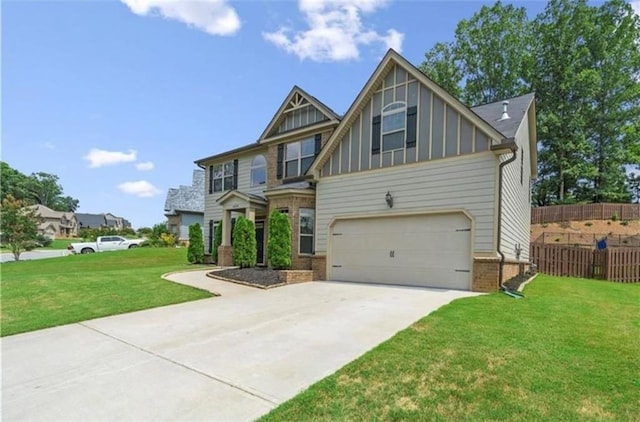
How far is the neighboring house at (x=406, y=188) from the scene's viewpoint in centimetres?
975

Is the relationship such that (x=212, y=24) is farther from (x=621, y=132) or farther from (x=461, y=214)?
(x=621, y=132)

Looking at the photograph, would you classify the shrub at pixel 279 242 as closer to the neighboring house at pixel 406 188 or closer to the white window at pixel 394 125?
the neighboring house at pixel 406 188

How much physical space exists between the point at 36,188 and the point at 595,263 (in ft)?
342

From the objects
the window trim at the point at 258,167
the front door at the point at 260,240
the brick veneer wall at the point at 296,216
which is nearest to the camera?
the brick veneer wall at the point at 296,216

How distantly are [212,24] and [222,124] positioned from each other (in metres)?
6.26

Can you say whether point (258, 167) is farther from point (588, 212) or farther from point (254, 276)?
point (588, 212)

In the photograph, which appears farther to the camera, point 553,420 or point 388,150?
point 388,150

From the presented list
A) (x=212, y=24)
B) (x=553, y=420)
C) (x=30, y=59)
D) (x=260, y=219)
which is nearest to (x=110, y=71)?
(x=30, y=59)

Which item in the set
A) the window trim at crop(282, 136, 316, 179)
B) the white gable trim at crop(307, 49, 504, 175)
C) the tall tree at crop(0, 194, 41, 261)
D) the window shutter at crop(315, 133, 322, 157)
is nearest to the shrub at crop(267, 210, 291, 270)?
the white gable trim at crop(307, 49, 504, 175)

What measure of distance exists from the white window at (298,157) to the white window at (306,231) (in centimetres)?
240

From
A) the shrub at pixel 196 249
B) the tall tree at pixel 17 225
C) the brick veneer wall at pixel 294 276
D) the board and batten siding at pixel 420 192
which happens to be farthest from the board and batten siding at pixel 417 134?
the tall tree at pixel 17 225

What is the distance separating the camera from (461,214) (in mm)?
10086

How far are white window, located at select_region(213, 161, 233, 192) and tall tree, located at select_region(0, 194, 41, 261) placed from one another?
51.6ft

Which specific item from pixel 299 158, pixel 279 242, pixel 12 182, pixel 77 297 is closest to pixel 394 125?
pixel 299 158
